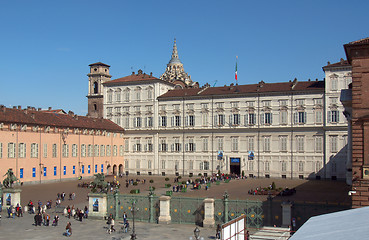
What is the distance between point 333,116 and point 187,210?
37345 mm

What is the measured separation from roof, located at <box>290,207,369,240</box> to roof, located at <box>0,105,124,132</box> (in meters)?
45.2

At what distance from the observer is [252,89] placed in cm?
6850

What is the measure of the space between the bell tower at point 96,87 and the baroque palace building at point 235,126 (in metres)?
11.5

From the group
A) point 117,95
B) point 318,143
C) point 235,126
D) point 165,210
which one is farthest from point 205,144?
point 165,210

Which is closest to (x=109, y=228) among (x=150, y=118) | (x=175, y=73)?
(x=150, y=118)

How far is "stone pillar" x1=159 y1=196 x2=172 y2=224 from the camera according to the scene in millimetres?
31172

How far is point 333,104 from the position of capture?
61.5m

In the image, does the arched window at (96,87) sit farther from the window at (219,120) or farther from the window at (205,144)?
the window at (219,120)

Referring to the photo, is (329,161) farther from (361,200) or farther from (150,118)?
(361,200)

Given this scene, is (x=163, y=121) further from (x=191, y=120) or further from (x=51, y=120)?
(x=51, y=120)

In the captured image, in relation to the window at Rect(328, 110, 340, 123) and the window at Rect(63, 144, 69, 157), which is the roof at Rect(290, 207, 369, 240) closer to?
the window at Rect(328, 110, 340, 123)

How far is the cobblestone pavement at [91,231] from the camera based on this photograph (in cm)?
2725

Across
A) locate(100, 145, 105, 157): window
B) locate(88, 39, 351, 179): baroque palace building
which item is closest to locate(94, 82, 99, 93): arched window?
locate(88, 39, 351, 179): baroque palace building

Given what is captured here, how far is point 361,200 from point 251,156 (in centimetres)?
4349
